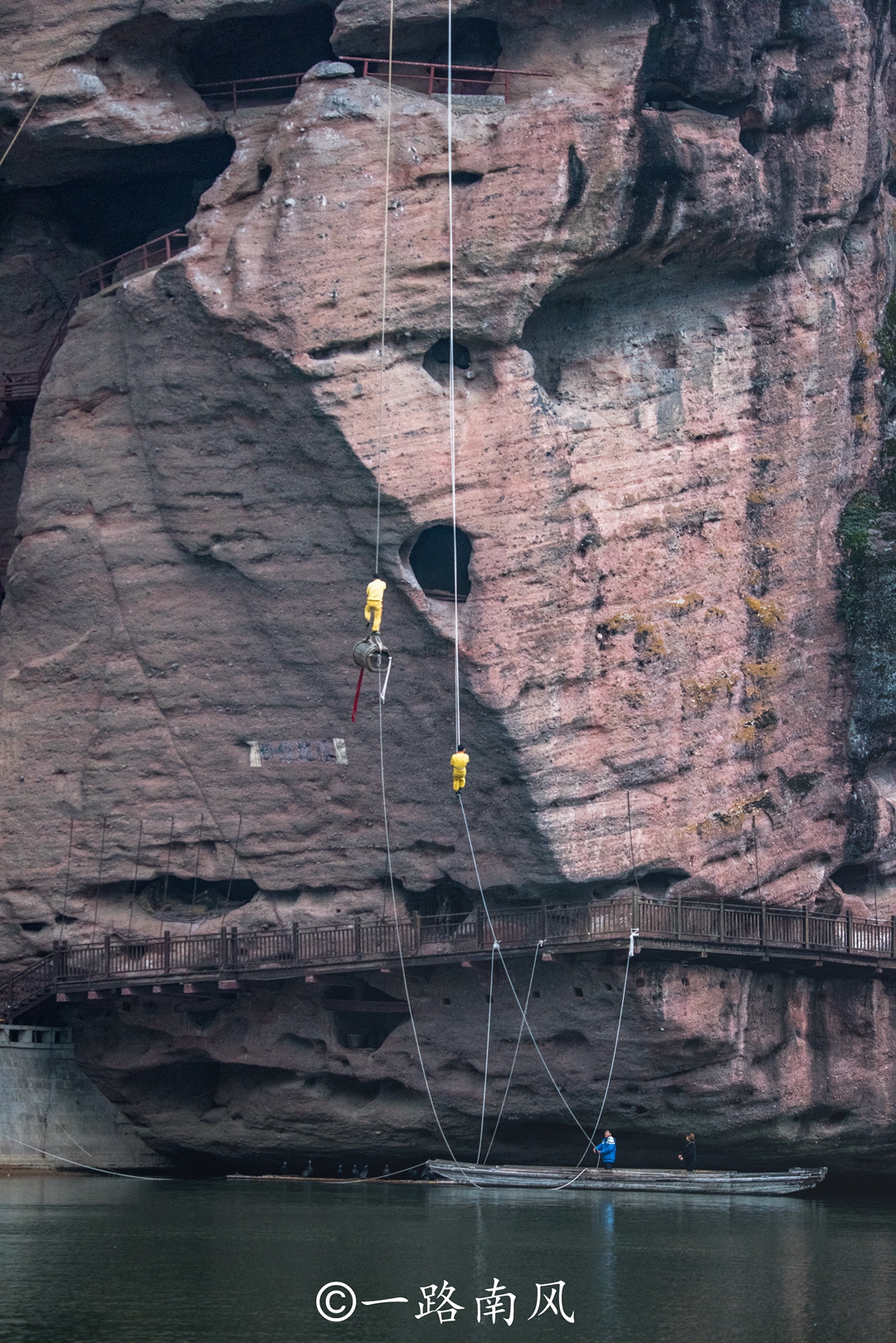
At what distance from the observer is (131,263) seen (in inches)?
1686

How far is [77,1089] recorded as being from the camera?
136 ft

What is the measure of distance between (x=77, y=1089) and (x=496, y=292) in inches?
670

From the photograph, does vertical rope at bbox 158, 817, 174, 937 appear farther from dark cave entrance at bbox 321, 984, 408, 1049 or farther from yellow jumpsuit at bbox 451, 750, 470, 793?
yellow jumpsuit at bbox 451, 750, 470, 793

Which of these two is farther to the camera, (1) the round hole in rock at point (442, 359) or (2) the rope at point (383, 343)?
(1) the round hole in rock at point (442, 359)

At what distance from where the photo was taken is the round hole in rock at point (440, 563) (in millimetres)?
Result: 39344

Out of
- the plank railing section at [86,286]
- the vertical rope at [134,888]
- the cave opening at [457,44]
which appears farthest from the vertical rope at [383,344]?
the vertical rope at [134,888]

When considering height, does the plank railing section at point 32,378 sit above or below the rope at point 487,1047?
above

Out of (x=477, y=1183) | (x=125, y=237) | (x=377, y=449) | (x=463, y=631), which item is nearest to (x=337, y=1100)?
(x=477, y=1183)

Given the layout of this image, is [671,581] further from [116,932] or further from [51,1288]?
[51,1288]

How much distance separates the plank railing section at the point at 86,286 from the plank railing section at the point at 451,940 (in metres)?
11.5

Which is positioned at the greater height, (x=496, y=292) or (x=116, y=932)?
(x=496, y=292)

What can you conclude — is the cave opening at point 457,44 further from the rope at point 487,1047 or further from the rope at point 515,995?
the rope at point 487,1047

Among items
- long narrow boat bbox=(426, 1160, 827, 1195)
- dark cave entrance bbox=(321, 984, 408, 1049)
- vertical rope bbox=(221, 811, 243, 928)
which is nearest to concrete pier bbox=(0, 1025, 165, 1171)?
vertical rope bbox=(221, 811, 243, 928)

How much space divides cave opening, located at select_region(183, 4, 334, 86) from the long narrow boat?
2101 cm
